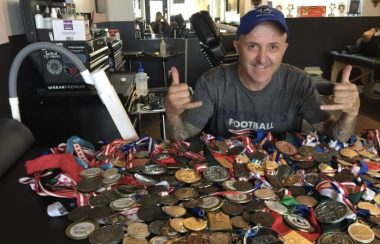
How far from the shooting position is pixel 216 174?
0.88 meters

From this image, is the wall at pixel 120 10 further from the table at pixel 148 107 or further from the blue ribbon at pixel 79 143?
the blue ribbon at pixel 79 143

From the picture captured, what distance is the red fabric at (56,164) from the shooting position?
890mm

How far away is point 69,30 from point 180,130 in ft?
2.91

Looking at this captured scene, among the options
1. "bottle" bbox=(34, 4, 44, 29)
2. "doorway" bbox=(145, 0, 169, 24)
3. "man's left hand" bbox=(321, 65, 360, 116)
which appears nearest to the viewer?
"man's left hand" bbox=(321, 65, 360, 116)

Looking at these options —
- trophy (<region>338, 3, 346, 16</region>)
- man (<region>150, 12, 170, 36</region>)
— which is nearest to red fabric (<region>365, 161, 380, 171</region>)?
man (<region>150, 12, 170, 36</region>)

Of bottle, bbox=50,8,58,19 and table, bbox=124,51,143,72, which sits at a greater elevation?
bottle, bbox=50,8,58,19

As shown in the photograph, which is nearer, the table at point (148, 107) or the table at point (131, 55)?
the table at point (148, 107)

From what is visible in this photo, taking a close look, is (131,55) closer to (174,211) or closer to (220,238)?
(174,211)

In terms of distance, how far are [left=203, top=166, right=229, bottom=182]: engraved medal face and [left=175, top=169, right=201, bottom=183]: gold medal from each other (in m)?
0.03

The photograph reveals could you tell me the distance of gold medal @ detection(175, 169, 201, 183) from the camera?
85 centimetres

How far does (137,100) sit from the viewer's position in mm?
2119

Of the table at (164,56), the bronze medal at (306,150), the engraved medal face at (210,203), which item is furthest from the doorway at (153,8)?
the engraved medal face at (210,203)

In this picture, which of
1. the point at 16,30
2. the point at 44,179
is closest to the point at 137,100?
the point at 16,30

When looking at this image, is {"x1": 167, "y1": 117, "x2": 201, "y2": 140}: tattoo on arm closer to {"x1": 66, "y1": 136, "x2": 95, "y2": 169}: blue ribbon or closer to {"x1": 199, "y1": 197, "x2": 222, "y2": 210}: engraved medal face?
{"x1": 66, "y1": 136, "x2": 95, "y2": 169}: blue ribbon
